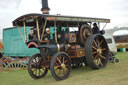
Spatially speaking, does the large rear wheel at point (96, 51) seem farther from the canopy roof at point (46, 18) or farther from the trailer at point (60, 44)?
the canopy roof at point (46, 18)

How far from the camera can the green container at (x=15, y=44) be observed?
12.2 metres

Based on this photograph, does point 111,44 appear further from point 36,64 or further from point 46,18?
point 46,18

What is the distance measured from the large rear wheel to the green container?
4.63m

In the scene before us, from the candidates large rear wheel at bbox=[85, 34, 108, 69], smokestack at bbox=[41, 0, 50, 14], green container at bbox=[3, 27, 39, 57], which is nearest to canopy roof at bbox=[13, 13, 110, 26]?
large rear wheel at bbox=[85, 34, 108, 69]

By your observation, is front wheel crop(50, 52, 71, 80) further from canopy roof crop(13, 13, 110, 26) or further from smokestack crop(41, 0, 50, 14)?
smokestack crop(41, 0, 50, 14)

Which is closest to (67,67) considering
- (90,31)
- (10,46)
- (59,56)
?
(59,56)

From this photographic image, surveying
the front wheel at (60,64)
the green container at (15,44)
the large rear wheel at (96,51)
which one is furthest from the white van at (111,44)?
the front wheel at (60,64)

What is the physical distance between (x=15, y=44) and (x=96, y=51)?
6.90 metres

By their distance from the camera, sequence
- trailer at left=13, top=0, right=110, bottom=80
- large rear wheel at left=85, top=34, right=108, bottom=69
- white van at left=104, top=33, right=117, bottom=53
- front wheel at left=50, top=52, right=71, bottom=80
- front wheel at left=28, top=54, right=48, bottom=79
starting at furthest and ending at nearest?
1. white van at left=104, top=33, right=117, bottom=53
2. large rear wheel at left=85, top=34, right=108, bottom=69
3. front wheel at left=28, top=54, right=48, bottom=79
4. trailer at left=13, top=0, right=110, bottom=80
5. front wheel at left=50, top=52, right=71, bottom=80

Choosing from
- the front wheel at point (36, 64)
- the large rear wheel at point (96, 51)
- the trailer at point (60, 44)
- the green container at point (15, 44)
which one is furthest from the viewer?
→ the green container at point (15, 44)

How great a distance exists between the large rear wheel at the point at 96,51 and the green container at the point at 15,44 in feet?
15.2

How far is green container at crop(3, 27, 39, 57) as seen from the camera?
39.9ft

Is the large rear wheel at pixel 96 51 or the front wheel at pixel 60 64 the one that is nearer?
the front wheel at pixel 60 64

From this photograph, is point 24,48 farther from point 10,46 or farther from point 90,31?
point 90,31
